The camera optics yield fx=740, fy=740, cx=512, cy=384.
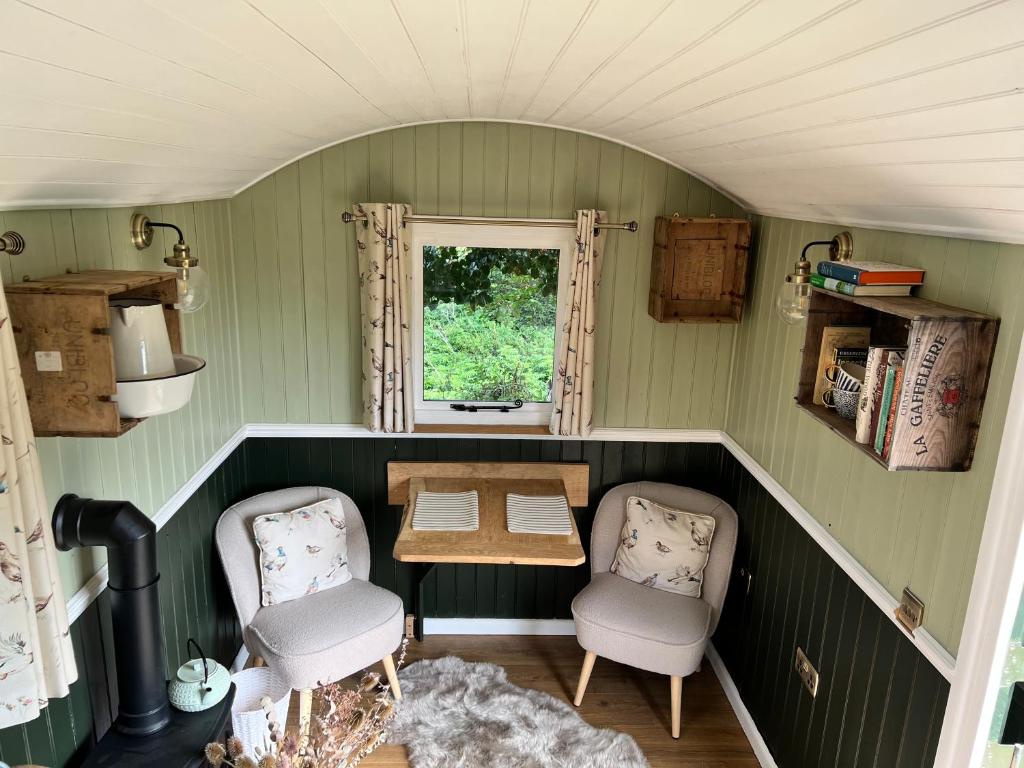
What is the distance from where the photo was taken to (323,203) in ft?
10.3

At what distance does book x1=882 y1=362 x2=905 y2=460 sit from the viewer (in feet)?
5.49

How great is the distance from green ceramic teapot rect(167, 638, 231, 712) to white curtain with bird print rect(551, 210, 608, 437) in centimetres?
170

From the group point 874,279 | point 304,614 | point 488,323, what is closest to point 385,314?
point 488,323

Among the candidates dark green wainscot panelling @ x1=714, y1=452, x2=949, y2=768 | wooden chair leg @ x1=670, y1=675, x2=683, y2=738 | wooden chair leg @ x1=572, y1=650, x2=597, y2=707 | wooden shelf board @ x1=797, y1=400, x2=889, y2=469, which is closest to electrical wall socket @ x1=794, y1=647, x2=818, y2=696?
dark green wainscot panelling @ x1=714, y1=452, x2=949, y2=768

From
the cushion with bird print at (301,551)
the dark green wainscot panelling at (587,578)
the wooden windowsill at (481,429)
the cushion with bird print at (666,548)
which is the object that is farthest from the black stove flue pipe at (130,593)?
the cushion with bird print at (666,548)

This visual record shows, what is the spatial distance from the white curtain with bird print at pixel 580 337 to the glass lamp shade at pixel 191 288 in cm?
151

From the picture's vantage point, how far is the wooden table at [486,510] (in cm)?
276

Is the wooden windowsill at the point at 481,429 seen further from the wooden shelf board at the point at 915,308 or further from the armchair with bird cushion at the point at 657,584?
the wooden shelf board at the point at 915,308

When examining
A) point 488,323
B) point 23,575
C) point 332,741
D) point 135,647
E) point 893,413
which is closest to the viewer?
point 332,741

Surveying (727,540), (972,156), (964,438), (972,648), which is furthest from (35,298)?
(727,540)

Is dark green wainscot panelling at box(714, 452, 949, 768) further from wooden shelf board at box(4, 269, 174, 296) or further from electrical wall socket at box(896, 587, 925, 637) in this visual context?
wooden shelf board at box(4, 269, 174, 296)

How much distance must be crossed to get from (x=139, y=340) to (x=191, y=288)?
554 millimetres

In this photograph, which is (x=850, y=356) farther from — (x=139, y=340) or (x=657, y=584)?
(x=139, y=340)

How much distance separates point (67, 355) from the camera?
1497mm
